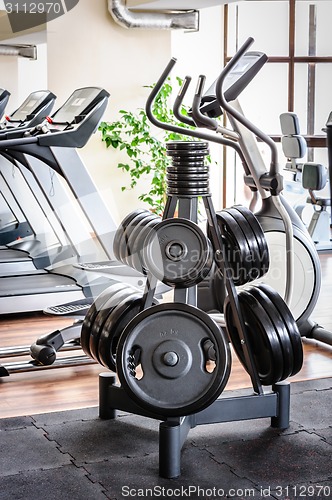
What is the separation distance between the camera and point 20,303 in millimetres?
4457

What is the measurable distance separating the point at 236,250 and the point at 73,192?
189cm

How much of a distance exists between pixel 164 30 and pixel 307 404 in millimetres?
5095

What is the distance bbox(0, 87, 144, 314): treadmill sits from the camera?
173 inches

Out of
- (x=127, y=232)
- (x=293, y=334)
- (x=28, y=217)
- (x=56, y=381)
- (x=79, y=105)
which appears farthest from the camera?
(x=28, y=217)

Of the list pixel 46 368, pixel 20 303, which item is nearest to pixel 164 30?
pixel 20 303

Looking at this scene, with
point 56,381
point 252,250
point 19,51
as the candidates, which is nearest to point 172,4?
point 19,51

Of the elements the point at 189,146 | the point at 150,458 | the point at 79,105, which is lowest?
the point at 150,458

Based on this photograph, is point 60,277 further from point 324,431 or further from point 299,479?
point 299,479

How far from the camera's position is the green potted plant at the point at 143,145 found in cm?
718

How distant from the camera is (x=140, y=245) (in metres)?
2.87

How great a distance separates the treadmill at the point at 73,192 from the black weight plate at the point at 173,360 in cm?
172

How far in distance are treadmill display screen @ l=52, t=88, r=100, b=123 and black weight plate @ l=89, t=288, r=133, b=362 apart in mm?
1893

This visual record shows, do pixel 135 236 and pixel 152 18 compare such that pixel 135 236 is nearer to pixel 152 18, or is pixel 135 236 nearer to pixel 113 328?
pixel 113 328

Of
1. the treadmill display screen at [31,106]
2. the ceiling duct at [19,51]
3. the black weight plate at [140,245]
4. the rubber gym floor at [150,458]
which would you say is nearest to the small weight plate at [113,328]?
the black weight plate at [140,245]
